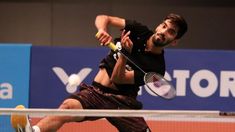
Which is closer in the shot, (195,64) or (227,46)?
(195,64)

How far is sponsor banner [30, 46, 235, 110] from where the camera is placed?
5961 mm

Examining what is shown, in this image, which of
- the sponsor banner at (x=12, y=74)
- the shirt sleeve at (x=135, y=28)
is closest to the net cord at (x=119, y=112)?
the shirt sleeve at (x=135, y=28)

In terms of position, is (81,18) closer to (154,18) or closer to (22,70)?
(154,18)

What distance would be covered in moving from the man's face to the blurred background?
16.7 ft

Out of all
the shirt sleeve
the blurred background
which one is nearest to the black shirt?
the shirt sleeve

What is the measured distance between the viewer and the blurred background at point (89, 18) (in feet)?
31.0

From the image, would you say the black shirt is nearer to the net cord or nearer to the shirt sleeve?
the shirt sleeve

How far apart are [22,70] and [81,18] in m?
3.62

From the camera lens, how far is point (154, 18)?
9547mm

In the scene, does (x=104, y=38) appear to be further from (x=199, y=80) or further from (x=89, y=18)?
(x=89, y=18)

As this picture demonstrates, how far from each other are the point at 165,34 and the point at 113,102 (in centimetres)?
64

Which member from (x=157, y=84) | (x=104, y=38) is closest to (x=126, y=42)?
(x=104, y=38)

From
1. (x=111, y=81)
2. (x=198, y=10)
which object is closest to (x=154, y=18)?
(x=198, y=10)

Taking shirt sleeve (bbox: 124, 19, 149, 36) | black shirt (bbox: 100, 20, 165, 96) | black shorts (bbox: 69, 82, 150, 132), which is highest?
shirt sleeve (bbox: 124, 19, 149, 36)
